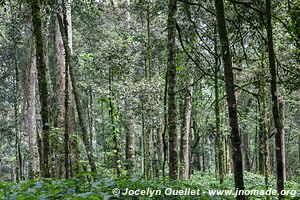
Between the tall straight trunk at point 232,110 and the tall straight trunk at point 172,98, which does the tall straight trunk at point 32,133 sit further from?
the tall straight trunk at point 232,110

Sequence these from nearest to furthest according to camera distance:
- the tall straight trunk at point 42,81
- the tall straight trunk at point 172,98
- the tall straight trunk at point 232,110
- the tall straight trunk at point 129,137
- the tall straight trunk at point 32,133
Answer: the tall straight trunk at point 232,110
the tall straight trunk at point 42,81
the tall straight trunk at point 172,98
the tall straight trunk at point 129,137
the tall straight trunk at point 32,133

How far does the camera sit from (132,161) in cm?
1436

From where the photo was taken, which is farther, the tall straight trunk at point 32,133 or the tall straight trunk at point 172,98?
the tall straight trunk at point 32,133

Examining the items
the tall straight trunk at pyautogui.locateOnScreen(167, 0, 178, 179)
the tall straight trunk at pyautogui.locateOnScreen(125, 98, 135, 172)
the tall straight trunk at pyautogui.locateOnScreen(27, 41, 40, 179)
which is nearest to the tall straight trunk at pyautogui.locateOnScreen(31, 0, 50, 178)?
the tall straight trunk at pyautogui.locateOnScreen(167, 0, 178, 179)

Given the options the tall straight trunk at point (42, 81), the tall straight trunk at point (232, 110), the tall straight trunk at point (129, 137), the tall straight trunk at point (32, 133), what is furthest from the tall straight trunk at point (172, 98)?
the tall straight trunk at point (32, 133)

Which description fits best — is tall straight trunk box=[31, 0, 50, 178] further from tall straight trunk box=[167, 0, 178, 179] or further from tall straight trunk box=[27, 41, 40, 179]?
tall straight trunk box=[27, 41, 40, 179]

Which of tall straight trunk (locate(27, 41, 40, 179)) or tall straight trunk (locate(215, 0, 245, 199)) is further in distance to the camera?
tall straight trunk (locate(27, 41, 40, 179))

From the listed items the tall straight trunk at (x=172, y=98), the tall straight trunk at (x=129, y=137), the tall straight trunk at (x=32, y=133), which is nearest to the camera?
the tall straight trunk at (x=172, y=98)

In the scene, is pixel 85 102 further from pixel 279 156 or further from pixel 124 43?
pixel 279 156

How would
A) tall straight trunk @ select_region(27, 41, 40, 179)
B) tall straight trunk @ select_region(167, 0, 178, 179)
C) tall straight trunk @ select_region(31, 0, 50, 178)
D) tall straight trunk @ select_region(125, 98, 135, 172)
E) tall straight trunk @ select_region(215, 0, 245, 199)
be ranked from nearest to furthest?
tall straight trunk @ select_region(215, 0, 245, 199), tall straight trunk @ select_region(31, 0, 50, 178), tall straight trunk @ select_region(167, 0, 178, 179), tall straight trunk @ select_region(125, 98, 135, 172), tall straight trunk @ select_region(27, 41, 40, 179)

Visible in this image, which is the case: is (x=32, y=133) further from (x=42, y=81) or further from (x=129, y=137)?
(x=42, y=81)

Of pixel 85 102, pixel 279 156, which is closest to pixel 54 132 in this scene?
pixel 279 156

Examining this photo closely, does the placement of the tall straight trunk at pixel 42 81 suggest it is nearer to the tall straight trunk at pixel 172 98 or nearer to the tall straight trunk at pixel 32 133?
the tall straight trunk at pixel 172 98

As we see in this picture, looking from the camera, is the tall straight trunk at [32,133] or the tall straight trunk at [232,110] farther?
the tall straight trunk at [32,133]
